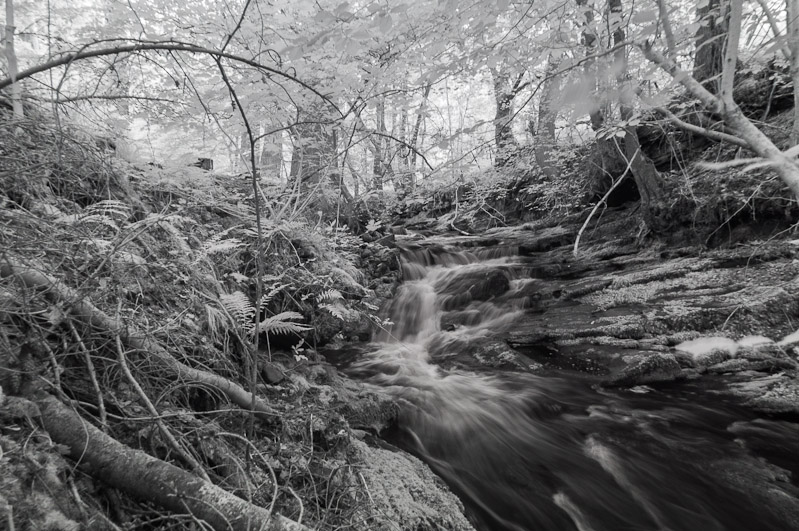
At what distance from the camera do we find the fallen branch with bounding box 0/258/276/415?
1.75 metres

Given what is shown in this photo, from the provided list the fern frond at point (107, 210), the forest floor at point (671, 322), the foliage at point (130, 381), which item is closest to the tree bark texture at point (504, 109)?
the foliage at point (130, 381)

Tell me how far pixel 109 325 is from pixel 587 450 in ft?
13.2

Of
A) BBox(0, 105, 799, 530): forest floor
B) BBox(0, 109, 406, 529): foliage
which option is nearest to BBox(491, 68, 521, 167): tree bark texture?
BBox(0, 105, 799, 530): forest floor

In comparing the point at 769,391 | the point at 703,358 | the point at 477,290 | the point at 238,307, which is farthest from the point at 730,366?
the point at 238,307

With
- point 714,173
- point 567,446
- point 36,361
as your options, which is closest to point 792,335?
point 567,446

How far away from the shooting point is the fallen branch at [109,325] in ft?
5.75

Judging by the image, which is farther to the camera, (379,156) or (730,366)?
(379,156)

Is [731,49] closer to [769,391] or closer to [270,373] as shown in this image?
[270,373]

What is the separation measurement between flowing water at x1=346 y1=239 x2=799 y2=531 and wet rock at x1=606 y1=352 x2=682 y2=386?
0.48 ft

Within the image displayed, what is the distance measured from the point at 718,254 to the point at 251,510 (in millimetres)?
8131

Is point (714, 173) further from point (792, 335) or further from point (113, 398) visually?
point (113, 398)

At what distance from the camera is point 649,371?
15.2 feet

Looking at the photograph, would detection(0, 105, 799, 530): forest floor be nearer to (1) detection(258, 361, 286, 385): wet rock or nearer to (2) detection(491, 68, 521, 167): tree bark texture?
(1) detection(258, 361, 286, 385): wet rock

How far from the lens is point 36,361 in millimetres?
1553
